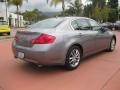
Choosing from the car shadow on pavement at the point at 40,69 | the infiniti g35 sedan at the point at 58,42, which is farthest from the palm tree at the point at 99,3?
the car shadow on pavement at the point at 40,69

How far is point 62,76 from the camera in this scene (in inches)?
213

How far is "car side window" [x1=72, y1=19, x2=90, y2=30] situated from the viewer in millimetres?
6212

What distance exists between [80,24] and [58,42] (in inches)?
54.7

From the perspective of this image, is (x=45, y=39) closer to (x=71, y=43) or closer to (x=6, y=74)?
(x=71, y=43)

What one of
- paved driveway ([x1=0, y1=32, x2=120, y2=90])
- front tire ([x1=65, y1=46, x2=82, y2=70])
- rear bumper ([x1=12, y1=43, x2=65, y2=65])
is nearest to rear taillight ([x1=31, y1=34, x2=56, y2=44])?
rear bumper ([x1=12, y1=43, x2=65, y2=65])

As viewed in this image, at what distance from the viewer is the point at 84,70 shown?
5895 mm

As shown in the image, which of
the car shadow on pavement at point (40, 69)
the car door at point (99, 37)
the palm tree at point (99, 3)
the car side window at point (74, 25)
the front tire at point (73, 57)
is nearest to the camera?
the front tire at point (73, 57)

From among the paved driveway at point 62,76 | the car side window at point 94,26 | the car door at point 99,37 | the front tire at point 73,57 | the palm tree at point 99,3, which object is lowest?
the paved driveway at point 62,76

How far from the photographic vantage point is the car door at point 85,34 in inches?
244

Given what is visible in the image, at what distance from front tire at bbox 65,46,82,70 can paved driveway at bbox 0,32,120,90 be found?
0.16 metres

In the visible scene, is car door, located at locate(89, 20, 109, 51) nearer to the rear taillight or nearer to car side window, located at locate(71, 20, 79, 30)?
car side window, located at locate(71, 20, 79, 30)

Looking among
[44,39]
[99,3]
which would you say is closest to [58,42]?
[44,39]

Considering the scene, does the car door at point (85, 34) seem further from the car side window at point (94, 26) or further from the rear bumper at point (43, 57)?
the rear bumper at point (43, 57)

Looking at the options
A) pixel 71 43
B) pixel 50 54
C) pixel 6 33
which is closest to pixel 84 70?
pixel 71 43
